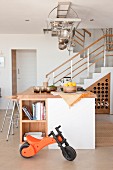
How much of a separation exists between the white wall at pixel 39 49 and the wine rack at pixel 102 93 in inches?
60.8

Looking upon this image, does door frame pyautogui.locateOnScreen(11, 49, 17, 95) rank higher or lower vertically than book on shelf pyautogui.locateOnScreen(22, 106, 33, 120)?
higher

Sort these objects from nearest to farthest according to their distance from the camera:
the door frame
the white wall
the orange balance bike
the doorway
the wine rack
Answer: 1. the orange balance bike
2. the wine rack
3. the white wall
4. the door frame
5. the doorway

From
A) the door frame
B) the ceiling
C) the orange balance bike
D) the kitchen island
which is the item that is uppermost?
the ceiling

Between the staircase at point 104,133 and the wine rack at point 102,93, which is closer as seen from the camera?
the staircase at point 104,133

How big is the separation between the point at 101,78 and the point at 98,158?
13.4ft

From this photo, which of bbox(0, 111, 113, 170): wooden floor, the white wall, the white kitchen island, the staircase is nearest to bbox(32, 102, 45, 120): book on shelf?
the white kitchen island

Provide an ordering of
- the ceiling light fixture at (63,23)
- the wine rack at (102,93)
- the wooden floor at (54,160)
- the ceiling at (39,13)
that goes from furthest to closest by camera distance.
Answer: the wine rack at (102,93) < the ceiling at (39,13) < the ceiling light fixture at (63,23) < the wooden floor at (54,160)

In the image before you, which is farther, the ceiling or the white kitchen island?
the ceiling

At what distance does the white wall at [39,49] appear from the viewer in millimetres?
8141

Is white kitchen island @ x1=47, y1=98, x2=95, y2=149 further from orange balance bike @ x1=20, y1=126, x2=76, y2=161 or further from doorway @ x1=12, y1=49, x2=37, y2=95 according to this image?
doorway @ x1=12, y1=49, x2=37, y2=95

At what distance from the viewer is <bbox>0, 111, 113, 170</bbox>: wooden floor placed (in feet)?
10.5

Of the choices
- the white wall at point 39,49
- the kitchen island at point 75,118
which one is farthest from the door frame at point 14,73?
the kitchen island at point 75,118

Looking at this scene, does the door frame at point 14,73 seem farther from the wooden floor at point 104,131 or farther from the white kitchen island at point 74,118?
the white kitchen island at point 74,118

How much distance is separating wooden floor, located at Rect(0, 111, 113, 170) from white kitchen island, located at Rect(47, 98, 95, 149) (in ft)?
0.90
